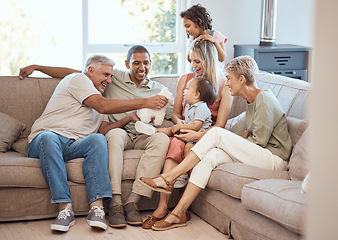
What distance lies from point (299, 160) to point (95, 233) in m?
1.19

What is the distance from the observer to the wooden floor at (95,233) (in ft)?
8.65

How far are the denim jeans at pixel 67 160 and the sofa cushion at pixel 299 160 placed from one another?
104 cm

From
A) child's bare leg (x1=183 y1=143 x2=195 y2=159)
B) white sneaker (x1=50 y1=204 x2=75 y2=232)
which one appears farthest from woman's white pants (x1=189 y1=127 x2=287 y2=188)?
white sneaker (x1=50 y1=204 x2=75 y2=232)

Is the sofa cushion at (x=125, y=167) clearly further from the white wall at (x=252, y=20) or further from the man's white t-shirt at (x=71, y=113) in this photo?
the white wall at (x=252, y=20)

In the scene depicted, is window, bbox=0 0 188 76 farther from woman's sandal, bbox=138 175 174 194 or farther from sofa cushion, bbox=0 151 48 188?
woman's sandal, bbox=138 175 174 194

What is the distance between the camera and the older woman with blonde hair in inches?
107

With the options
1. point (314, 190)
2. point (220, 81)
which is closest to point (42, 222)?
point (220, 81)

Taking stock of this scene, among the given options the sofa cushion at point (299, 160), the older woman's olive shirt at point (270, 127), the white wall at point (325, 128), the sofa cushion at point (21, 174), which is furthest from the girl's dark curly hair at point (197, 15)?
the white wall at point (325, 128)

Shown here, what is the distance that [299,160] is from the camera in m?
2.57

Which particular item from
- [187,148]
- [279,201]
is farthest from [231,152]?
[279,201]

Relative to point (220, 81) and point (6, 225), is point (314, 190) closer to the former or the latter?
point (6, 225)

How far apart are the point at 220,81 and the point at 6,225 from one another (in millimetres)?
1658

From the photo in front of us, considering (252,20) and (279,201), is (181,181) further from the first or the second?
(252,20)

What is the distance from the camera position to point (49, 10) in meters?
4.59
